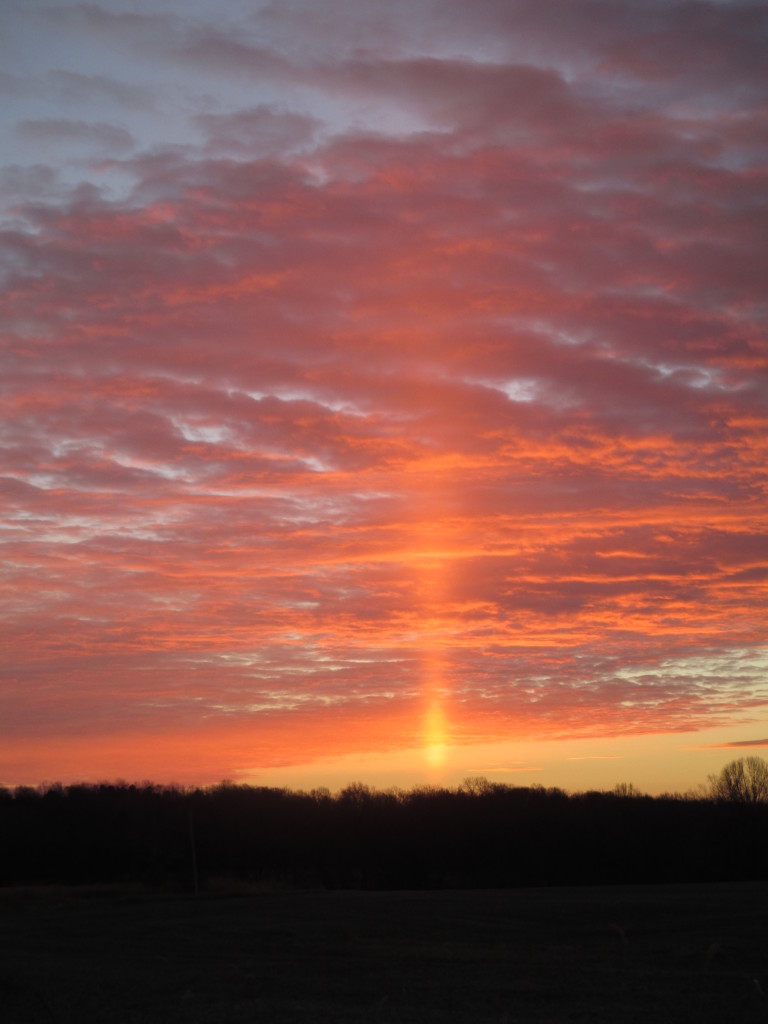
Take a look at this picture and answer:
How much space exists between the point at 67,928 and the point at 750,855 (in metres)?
70.1

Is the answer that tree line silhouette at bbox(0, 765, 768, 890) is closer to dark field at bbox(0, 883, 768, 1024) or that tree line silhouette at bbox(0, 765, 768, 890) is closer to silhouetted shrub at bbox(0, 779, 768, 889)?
silhouetted shrub at bbox(0, 779, 768, 889)

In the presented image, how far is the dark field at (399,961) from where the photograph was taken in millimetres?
20453

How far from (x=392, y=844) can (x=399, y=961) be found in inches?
2981

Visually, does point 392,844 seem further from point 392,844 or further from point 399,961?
point 399,961

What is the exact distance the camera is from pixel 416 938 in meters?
35.0

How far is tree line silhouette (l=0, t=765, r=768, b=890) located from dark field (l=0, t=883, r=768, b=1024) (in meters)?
45.8

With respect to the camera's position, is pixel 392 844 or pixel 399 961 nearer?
pixel 399 961

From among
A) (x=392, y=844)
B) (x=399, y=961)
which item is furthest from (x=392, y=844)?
(x=399, y=961)

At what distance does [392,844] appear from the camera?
10219 cm

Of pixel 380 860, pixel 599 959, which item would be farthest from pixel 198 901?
pixel 380 860

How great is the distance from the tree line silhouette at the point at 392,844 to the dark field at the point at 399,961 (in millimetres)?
45760

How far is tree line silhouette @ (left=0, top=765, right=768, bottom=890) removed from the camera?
95375mm

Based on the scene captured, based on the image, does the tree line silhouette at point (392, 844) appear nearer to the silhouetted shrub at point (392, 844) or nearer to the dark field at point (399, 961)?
the silhouetted shrub at point (392, 844)

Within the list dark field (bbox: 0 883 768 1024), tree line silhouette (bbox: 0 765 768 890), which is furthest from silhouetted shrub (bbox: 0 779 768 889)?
dark field (bbox: 0 883 768 1024)
